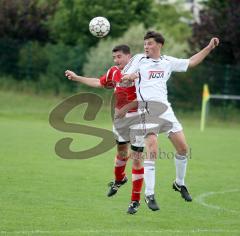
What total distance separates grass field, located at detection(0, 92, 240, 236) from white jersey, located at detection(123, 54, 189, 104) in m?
1.66

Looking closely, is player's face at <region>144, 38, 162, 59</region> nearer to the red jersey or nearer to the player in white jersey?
the player in white jersey


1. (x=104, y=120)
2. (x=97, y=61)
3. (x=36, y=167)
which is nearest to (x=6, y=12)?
(x=97, y=61)

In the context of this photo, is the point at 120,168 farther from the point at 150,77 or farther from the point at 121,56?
the point at 150,77

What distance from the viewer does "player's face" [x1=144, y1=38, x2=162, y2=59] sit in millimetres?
10766

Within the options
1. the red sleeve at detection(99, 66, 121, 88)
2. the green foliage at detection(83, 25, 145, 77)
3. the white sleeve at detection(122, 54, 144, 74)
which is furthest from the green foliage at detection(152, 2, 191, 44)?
the white sleeve at detection(122, 54, 144, 74)

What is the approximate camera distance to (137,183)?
35.4ft

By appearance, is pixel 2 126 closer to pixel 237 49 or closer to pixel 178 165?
pixel 237 49

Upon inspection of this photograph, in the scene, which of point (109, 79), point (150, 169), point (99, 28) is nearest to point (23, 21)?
point (99, 28)

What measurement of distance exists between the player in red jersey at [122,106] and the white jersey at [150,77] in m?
0.81

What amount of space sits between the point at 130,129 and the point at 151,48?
162 centimetres

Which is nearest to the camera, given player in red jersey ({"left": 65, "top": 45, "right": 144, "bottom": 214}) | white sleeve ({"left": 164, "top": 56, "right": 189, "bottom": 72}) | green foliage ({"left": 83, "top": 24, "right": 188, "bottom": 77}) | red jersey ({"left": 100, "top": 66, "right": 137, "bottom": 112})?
player in red jersey ({"left": 65, "top": 45, "right": 144, "bottom": 214})

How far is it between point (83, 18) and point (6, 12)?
4.33m

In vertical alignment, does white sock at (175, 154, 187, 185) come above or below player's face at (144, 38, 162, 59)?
below

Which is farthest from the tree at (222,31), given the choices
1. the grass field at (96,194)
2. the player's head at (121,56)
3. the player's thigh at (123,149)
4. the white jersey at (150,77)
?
the white jersey at (150,77)
